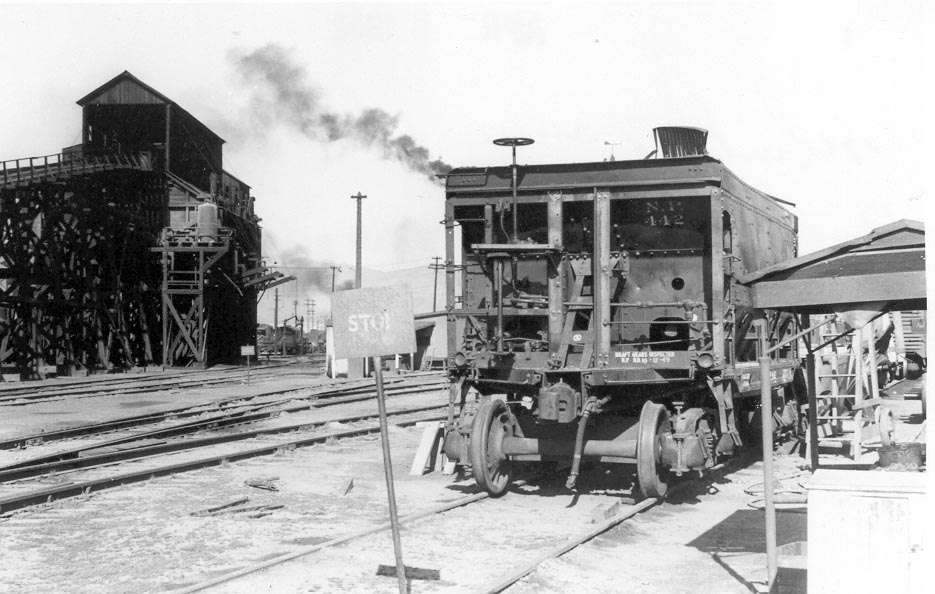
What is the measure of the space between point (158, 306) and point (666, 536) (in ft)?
138

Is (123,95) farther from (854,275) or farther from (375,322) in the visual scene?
(854,275)

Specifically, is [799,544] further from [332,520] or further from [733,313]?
[332,520]

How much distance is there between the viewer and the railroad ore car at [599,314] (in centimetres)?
994

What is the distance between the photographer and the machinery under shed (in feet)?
123

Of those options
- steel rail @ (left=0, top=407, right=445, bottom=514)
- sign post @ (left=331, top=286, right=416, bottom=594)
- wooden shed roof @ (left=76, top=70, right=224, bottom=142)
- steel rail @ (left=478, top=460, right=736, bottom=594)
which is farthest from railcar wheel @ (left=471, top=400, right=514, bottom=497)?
wooden shed roof @ (left=76, top=70, right=224, bottom=142)

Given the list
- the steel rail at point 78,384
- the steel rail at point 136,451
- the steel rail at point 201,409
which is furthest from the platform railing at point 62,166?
the steel rail at point 136,451

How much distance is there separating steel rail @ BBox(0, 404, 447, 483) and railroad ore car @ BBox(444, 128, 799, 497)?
202 inches

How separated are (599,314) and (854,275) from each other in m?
4.11

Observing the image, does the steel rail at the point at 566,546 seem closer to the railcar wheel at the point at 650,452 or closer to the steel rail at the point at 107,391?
the railcar wheel at the point at 650,452

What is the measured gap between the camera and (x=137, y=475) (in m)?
11.2

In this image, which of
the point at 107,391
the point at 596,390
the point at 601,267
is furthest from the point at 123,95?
the point at 596,390

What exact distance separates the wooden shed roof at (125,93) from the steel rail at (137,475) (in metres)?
36.7

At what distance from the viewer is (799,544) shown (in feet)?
24.1

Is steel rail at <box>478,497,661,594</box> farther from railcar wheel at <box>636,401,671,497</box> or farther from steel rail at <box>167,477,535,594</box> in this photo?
steel rail at <box>167,477,535,594</box>
